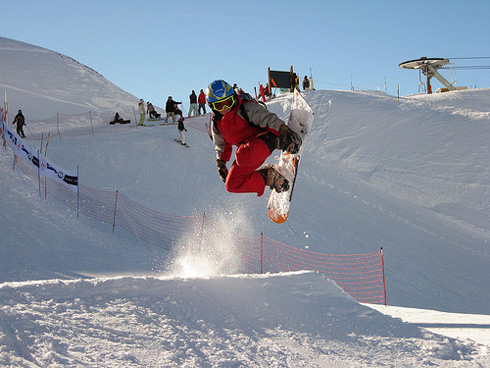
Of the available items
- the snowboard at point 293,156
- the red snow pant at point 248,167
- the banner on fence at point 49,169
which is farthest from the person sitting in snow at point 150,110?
the red snow pant at point 248,167

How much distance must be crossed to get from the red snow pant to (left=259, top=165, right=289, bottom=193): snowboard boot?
75 millimetres

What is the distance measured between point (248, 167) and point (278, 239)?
7074 mm

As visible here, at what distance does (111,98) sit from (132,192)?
86.1 ft

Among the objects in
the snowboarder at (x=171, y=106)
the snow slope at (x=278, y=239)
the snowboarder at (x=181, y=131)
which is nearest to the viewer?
the snow slope at (x=278, y=239)

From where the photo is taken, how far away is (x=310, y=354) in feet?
11.5

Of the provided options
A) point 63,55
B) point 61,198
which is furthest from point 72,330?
point 63,55

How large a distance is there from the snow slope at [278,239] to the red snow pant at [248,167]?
1.09 m

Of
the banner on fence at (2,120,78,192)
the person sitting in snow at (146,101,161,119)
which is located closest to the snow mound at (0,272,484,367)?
the banner on fence at (2,120,78,192)

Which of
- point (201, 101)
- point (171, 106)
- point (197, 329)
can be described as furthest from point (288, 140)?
point (201, 101)

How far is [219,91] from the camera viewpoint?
4.98 m

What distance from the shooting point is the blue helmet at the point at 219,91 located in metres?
4.98

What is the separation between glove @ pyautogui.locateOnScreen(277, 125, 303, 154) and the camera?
5.19m

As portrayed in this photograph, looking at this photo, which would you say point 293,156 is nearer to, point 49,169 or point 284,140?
point 284,140

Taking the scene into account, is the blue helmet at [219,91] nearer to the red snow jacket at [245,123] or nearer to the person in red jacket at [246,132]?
the person in red jacket at [246,132]
